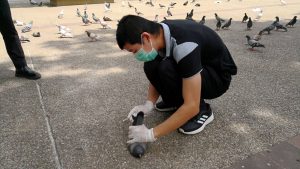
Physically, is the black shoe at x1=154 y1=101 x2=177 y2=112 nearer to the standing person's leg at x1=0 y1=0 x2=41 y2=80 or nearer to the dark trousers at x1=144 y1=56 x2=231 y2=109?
the dark trousers at x1=144 y1=56 x2=231 y2=109

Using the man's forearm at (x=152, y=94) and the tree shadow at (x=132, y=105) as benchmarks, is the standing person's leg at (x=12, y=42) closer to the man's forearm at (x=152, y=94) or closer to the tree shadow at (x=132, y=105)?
the tree shadow at (x=132, y=105)

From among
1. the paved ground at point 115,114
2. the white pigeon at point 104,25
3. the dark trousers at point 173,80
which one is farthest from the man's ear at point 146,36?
the white pigeon at point 104,25

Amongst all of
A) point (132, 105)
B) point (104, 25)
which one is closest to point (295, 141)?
point (132, 105)

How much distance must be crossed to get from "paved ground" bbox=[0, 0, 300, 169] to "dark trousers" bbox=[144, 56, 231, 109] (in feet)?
1.16

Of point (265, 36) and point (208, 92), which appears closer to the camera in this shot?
point (208, 92)

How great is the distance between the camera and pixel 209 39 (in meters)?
2.66

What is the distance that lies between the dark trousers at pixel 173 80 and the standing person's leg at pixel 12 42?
2.01 m

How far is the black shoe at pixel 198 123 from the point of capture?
2939 mm

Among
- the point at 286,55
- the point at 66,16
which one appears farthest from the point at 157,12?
the point at 286,55

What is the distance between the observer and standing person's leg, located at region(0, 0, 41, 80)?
3828 mm

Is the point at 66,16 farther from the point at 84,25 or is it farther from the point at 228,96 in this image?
the point at 228,96

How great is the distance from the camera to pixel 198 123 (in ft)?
9.84

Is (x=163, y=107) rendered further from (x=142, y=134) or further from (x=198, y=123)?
(x=142, y=134)

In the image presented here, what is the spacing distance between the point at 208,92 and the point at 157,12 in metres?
7.86
